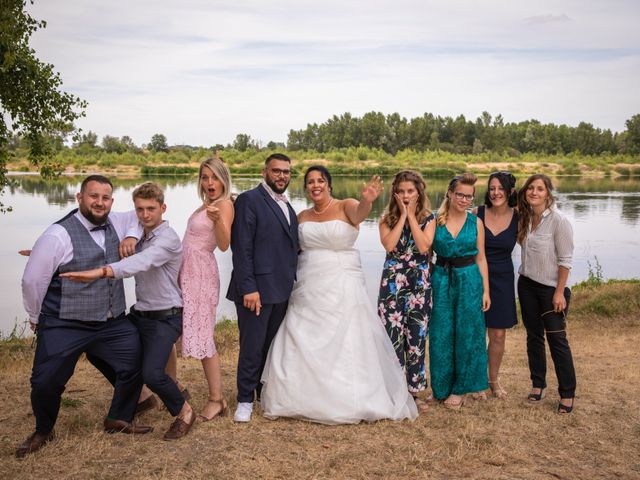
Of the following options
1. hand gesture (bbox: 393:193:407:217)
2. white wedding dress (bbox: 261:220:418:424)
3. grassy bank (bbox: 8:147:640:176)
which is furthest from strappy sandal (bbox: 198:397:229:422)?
grassy bank (bbox: 8:147:640:176)

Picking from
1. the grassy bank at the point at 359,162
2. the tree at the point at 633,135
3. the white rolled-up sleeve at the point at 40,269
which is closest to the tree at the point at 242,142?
the grassy bank at the point at 359,162

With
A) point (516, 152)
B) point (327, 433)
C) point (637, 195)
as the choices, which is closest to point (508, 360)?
point (327, 433)

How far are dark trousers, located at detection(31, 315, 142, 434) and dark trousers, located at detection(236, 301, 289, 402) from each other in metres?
0.80

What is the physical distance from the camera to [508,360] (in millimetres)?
7645

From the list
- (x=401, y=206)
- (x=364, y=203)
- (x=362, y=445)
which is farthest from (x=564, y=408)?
(x=364, y=203)

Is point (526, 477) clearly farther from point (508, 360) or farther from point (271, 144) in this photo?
point (271, 144)

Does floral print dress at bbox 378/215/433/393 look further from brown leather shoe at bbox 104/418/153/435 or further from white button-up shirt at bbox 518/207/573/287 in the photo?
brown leather shoe at bbox 104/418/153/435

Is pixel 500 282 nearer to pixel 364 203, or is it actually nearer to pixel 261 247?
pixel 364 203

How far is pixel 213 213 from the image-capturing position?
15.7ft

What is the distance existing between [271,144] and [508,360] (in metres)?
66.5

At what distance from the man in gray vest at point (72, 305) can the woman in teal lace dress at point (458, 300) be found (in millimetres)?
2472

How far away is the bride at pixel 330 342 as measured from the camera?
16.6 ft

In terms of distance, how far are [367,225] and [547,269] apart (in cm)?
2127

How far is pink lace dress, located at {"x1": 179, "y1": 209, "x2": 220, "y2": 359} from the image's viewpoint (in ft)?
16.3
